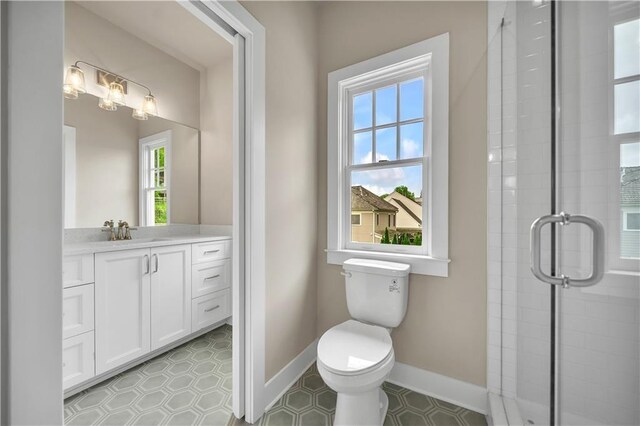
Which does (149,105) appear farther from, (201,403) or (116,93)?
(201,403)

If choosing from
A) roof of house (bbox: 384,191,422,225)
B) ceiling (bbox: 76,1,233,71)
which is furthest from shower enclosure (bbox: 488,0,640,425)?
ceiling (bbox: 76,1,233,71)

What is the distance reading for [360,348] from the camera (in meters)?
1.30

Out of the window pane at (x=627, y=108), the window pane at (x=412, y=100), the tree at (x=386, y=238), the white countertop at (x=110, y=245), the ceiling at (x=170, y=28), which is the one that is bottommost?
the white countertop at (x=110, y=245)

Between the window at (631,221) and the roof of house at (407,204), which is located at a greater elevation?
the roof of house at (407,204)

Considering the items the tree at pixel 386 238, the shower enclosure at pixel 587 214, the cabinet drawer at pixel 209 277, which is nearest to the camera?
the shower enclosure at pixel 587 214

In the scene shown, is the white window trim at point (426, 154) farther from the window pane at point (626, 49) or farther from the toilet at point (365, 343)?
the window pane at point (626, 49)

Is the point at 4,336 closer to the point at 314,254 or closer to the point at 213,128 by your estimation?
the point at 314,254

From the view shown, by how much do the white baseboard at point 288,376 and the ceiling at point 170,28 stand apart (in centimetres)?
250

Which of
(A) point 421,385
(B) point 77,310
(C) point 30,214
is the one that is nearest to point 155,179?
(B) point 77,310

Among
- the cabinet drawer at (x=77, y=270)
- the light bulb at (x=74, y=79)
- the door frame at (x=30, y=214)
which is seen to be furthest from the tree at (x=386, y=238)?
the light bulb at (x=74, y=79)

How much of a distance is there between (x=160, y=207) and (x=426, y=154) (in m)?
2.34

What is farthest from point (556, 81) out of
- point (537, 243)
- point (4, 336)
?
point (4, 336)

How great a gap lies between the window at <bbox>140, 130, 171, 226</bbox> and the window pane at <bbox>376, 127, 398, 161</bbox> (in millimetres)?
1966

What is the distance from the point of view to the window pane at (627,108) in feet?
2.73
